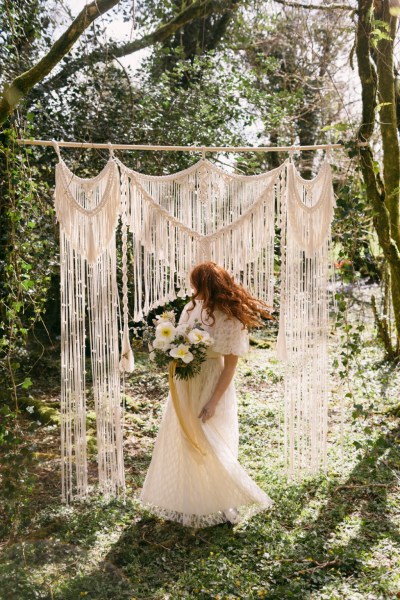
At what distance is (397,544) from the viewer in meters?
3.01

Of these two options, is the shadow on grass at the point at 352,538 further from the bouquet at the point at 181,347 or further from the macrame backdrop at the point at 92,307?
the macrame backdrop at the point at 92,307

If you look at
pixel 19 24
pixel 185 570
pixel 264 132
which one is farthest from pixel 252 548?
pixel 264 132

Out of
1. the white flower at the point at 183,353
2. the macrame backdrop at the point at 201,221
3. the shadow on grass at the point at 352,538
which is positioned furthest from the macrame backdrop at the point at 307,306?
the white flower at the point at 183,353

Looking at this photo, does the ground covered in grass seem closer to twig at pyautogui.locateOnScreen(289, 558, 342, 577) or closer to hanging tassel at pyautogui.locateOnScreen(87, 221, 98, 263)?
twig at pyautogui.locateOnScreen(289, 558, 342, 577)

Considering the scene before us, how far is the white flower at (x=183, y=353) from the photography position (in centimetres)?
309

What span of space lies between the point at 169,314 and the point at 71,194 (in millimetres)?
856

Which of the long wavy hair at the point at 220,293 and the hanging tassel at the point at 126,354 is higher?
the long wavy hair at the point at 220,293

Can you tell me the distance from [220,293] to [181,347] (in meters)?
0.36

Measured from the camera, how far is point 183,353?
3105 mm

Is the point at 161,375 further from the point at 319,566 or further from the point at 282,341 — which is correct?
the point at 319,566

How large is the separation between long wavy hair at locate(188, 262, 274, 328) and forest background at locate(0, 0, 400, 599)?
572mm

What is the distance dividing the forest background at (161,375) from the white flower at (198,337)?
62 centimetres

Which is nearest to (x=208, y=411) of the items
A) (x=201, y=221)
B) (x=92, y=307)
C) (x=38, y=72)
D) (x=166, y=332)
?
(x=166, y=332)

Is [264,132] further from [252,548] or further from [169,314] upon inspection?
[252,548]
